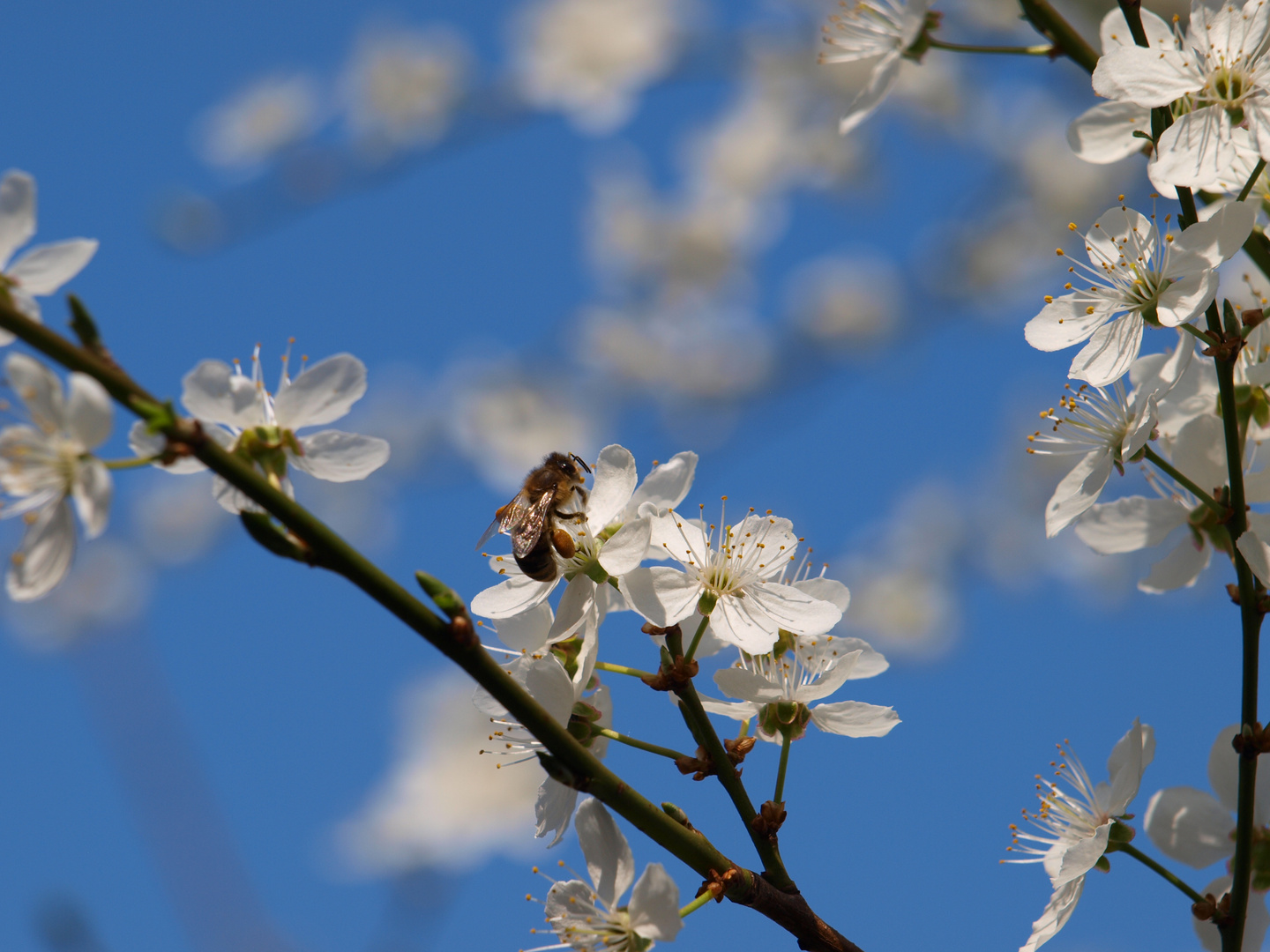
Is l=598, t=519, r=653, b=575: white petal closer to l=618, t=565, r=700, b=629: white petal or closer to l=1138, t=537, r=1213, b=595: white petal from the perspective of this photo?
l=618, t=565, r=700, b=629: white petal

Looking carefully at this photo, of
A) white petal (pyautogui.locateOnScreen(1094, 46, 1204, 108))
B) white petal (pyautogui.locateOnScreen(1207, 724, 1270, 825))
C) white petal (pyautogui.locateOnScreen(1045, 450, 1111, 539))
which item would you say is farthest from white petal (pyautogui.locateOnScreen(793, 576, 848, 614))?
white petal (pyautogui.locateOnScreen(1094, 46, 1204, 108))

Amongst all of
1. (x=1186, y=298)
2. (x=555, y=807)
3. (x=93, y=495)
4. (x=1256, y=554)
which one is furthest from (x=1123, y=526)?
(x=93, y=495)

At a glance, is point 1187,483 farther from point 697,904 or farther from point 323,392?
point 323,392

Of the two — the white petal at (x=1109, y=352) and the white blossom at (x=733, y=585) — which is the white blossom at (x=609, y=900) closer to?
the white blossom at (x=733, y=585)

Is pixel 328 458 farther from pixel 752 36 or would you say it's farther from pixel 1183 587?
pixel 752 36

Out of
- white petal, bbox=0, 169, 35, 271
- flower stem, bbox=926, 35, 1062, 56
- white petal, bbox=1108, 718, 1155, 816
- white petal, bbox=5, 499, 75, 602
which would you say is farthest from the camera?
flower stem, bbox=926, 35, 1062, 56

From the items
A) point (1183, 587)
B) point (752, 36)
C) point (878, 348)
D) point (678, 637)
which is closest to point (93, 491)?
point (678, 637)

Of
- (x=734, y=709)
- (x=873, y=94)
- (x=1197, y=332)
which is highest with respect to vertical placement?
(x=873, y=94)
